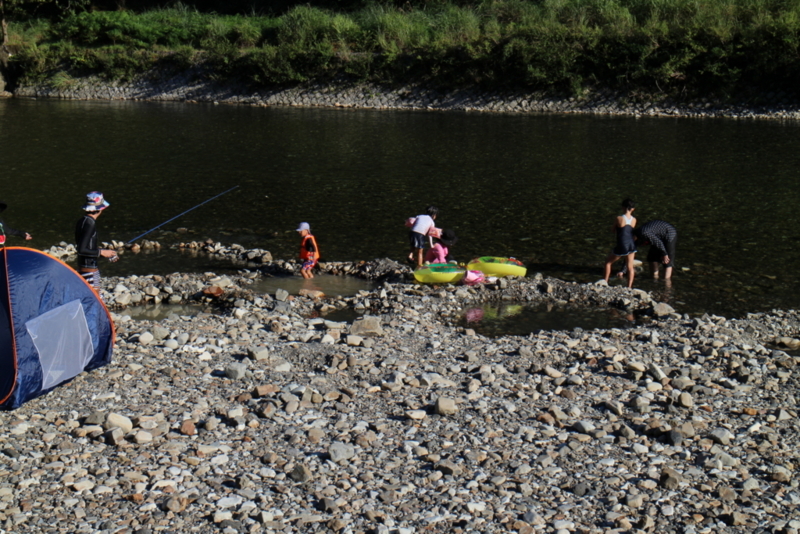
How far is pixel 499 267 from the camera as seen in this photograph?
55.5 ft

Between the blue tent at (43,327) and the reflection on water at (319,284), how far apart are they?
220 inches

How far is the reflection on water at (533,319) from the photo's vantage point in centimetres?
1437

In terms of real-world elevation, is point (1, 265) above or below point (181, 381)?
above

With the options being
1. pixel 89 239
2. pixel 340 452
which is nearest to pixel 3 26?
pixel 89 239

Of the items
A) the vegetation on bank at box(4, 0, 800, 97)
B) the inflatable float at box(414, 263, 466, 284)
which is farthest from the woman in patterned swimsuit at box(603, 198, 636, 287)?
the vegetation on bank at box(4, 0, 800, 97)

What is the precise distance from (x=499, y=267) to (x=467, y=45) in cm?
4170

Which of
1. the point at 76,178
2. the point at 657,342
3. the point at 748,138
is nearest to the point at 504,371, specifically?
the point at 657,342

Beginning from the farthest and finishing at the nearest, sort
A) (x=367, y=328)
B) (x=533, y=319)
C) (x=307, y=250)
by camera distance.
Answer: (x=307, y=250), (x=533, y=319), (x=367, y=328)

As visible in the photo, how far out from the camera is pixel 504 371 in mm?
11148

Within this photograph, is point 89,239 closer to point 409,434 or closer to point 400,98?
point 409,434

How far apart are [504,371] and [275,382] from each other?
3151 millimetres

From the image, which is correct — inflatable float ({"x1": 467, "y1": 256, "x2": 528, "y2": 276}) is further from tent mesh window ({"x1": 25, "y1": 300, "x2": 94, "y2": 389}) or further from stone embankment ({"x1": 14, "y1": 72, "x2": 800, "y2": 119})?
stone embankment ({"x1": 14, "y1": 72, "x2": 800, "y2": 119})

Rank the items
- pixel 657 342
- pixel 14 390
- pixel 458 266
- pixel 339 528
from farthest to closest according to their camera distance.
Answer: pixel 458 266
pixel 657 342
pixel 14 390
pixel 339 528

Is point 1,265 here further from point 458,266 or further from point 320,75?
point 320,75
